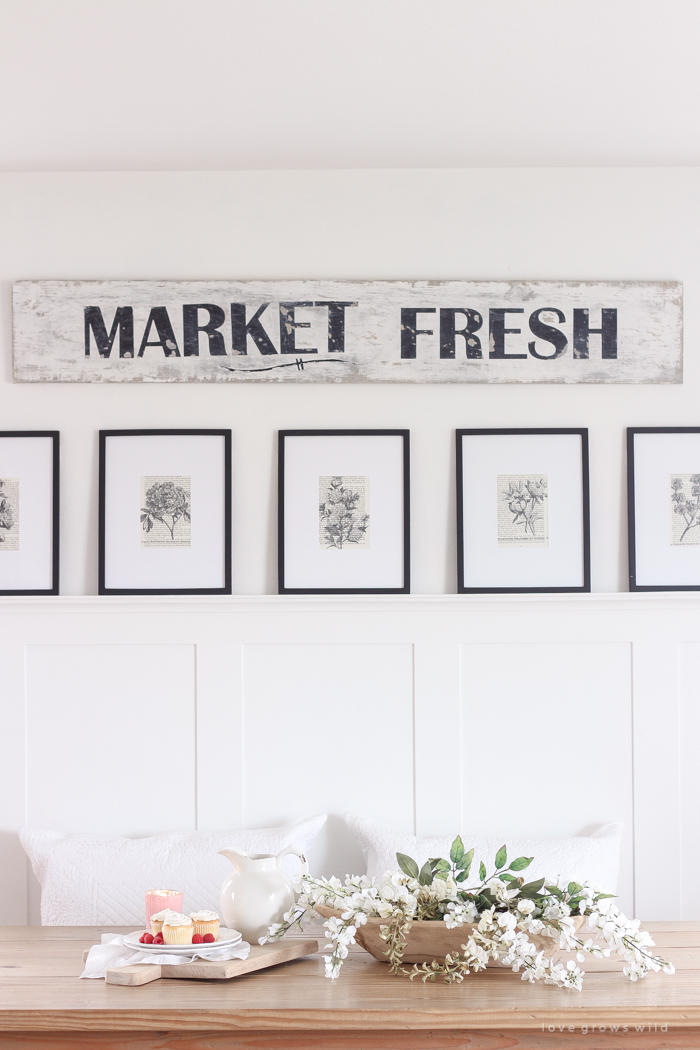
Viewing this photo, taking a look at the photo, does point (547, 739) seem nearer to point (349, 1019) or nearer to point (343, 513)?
point (343, 513)

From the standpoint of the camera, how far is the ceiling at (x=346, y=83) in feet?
5.58

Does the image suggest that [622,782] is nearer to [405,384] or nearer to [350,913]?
[350,913]

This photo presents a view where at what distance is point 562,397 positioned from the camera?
238 centimetres

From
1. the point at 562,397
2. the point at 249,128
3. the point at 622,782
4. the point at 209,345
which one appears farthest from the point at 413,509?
the point at 249,128

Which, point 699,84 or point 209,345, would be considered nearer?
point 699,84

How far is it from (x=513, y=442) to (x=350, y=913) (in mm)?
1344

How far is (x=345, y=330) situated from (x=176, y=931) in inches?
62.5

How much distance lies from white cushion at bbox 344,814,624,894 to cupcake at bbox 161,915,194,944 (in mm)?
624

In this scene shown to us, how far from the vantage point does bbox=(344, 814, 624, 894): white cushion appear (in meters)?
2.09

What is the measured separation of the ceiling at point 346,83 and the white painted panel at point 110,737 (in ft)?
4.60

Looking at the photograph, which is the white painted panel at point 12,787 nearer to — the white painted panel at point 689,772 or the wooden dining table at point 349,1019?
the wooden dining table at point 349,1019

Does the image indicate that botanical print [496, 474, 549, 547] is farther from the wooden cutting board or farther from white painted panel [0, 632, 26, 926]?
white painted panel [0, 632, 26, 926]

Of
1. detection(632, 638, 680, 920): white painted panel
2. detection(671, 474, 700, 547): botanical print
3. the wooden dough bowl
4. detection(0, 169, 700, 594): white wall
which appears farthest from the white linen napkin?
detection(671, 474, 700, 547): botanical print

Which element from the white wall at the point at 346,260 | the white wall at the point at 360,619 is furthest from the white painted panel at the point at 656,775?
the white wall at the point at 346,260
